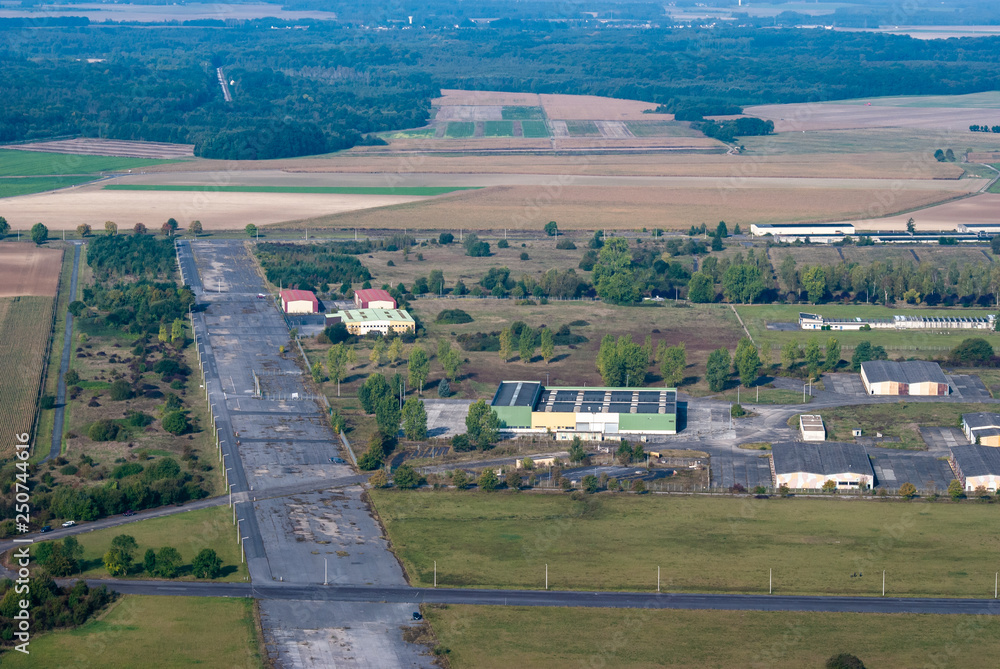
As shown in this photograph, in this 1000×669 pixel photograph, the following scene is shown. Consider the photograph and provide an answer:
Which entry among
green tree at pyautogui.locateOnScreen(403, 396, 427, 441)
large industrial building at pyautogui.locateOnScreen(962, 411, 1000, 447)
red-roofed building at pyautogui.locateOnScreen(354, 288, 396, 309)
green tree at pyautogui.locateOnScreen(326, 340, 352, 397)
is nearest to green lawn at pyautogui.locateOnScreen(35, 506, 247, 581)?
green tree at pyautogui.locateOnScreen(403, 396, 427, 441)

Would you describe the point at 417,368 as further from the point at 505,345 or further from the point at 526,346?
the point at 526,346

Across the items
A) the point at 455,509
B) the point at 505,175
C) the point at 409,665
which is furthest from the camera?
the point at 505,175

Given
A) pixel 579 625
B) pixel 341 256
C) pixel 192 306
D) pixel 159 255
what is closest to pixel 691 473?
pixel 579 625

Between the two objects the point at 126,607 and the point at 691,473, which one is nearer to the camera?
the point at 126,607

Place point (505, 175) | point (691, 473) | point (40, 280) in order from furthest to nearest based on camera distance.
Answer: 1. point (505, 175)
2. point (40, 280)
3. point (691, 473)

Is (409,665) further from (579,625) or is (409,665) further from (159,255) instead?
(159,255)

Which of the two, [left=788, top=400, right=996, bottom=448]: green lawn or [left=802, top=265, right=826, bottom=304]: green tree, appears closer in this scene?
[left=788, top=400, right=996, bottom=448]: green lawn

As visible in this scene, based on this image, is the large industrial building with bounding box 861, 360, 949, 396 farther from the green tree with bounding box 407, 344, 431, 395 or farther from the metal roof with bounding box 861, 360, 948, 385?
the green tree with bounding box 407, 344, 431, 395

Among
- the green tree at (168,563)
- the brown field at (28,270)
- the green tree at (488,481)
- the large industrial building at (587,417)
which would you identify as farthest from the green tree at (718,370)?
the brown field at (28,270)
